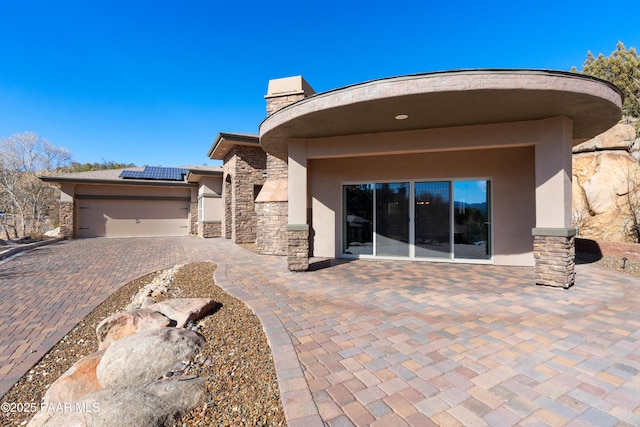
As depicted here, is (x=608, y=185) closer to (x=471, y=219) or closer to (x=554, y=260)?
(x=471, y=219)

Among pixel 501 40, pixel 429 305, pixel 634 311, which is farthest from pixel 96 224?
pixel 501 40

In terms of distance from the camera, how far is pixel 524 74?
429 cm

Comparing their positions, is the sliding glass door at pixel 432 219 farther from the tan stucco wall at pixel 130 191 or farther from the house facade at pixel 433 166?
the tan stucco wall at pixel 130 191

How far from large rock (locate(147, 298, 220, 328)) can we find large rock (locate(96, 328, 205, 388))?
712 millimetres

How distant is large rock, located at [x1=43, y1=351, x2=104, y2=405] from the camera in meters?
2.58

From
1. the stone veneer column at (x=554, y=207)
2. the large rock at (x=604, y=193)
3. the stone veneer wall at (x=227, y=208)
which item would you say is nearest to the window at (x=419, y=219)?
the stone veneer column at (x=554, y=207)

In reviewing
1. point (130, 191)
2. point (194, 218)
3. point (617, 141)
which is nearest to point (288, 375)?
point (617, 141)

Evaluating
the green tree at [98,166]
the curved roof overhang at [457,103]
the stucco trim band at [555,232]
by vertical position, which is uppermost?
the green tree at [98,166]

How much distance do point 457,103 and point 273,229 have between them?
22.1 feet

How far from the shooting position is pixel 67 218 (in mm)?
15117

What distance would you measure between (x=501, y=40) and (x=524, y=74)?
11.3 metres

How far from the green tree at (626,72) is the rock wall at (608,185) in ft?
14.5

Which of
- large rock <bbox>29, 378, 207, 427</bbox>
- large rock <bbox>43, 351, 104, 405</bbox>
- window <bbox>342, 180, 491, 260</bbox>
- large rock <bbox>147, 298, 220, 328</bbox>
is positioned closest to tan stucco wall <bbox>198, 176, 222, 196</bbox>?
window <bbox>342, 180, 491, 260</bbox>

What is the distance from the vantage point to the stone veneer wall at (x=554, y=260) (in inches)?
204
